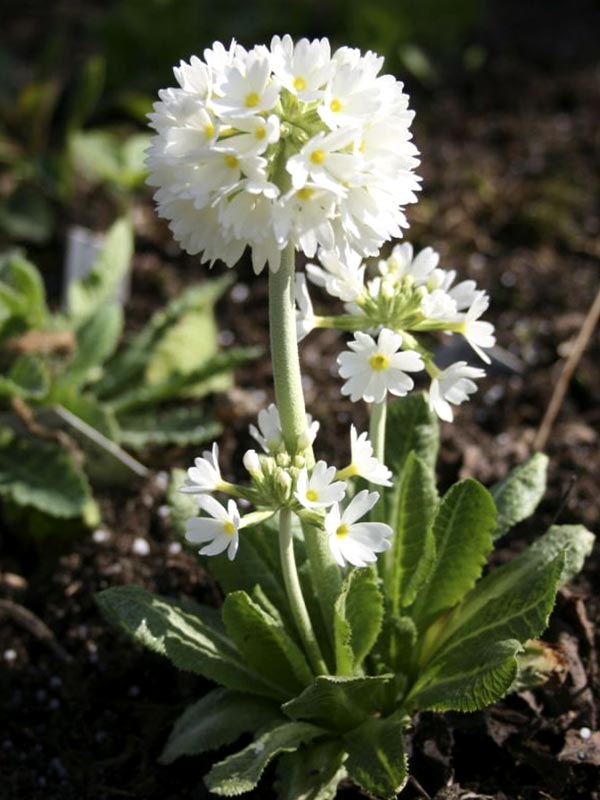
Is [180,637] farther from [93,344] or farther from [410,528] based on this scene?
[93,344]

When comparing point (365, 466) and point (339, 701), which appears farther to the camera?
point (339, 701)

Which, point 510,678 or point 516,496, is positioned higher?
point 516,496

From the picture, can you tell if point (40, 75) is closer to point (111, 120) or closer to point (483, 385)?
point (111, 120)

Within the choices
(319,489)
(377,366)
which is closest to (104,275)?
(377,366)

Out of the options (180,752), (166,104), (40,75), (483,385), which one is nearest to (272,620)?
(180,752)

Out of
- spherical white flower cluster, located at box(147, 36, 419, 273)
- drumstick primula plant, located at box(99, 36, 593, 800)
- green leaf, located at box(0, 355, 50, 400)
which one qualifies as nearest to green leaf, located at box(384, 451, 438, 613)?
drumstick primula plant, located at box(99, 36, 593, 800)

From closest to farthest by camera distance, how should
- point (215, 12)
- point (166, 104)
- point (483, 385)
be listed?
point (166, 104) < point (483, 385) < point (215, 12)

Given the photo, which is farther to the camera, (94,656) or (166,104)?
(94,656)
